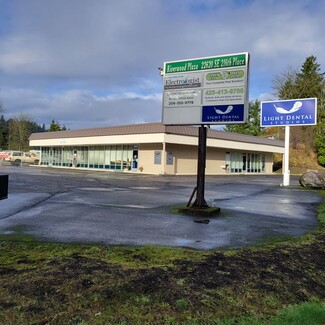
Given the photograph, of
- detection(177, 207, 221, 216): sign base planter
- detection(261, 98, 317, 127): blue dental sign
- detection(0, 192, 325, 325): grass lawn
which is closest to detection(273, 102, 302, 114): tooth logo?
detection(261, 98, 317, 127): blue dental sign

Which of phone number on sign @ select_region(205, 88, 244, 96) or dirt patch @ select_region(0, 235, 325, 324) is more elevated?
phone number on sign @ select_region(205, 88, 244, 96)

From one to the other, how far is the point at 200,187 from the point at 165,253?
533 cm

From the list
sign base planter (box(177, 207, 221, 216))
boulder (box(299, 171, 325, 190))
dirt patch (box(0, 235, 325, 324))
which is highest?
boulder (box(299, 171, 325, 190))

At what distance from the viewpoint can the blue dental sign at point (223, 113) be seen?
10.4m

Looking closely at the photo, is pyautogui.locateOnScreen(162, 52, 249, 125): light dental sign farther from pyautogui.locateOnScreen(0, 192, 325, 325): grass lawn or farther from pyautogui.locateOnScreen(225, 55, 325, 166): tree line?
pyautogui.locateOnScreen(225, 55, 325, 166): tree line

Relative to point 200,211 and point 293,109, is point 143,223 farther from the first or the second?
point 293,109

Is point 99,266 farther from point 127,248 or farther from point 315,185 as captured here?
point 315,185

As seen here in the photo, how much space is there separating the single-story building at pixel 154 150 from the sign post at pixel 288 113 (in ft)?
30.6

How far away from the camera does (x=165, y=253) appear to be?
19.2 feet

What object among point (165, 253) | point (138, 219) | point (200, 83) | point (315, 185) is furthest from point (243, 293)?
point (315, 185)

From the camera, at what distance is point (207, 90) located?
10.9 meters

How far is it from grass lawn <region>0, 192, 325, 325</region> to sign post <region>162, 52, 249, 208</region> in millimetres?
5245

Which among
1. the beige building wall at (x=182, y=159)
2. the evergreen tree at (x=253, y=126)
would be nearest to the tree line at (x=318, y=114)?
the evergreen tree at (x=253, y=126)

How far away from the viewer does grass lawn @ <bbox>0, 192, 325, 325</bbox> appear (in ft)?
12.1
